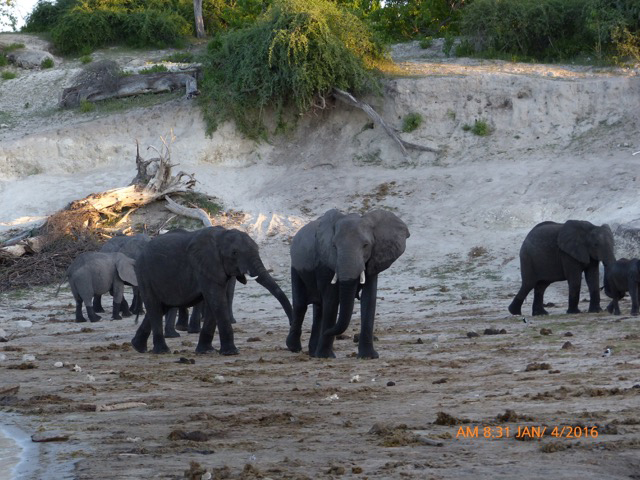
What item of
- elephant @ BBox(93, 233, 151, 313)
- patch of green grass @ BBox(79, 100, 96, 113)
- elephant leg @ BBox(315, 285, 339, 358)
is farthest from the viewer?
patch of green grass @ BBox(79, 100, 96, 113)

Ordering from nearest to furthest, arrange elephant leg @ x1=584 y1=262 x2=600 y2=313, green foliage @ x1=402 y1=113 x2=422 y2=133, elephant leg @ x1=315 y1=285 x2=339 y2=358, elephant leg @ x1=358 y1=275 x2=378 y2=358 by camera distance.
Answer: elephant leg @ x1=358 y1=275 x2=378 y2=358, elephant leg @ x1=315 y1=285 x2=339 y2=358, elephant leg @ x1=584 y1=262 x2=600 y2=313, green foliage @ x1=402 y1=113 x2=422 y2=133

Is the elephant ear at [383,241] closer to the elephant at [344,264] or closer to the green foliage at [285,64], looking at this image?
the elephant at [344,264]

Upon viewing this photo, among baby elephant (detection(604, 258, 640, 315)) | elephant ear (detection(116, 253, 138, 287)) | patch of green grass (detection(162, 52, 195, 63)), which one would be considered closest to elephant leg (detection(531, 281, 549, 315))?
baby elephant (detection(604, 258, 640, 315))

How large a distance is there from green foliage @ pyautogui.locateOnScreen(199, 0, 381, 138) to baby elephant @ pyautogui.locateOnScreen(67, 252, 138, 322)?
1376 centimetres

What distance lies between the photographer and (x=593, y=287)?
608 inches

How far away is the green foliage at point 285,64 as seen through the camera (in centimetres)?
3097

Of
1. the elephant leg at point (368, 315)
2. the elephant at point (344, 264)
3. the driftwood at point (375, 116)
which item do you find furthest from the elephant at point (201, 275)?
the driftwood at point (375, 116)

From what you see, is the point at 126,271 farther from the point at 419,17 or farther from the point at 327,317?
the point at 419,17

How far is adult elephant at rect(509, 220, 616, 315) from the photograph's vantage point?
15.4 meters

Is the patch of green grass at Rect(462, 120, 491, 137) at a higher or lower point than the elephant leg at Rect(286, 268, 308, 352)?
higher

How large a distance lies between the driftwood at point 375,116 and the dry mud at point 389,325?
308 mm

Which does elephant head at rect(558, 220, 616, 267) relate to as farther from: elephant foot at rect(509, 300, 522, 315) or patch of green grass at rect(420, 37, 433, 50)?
patch of green grass at rect(420, 37, 433, 50)

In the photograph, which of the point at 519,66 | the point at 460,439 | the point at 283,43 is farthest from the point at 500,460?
the point at 519,66

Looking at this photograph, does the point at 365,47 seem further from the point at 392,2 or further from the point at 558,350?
the point at 558,350
